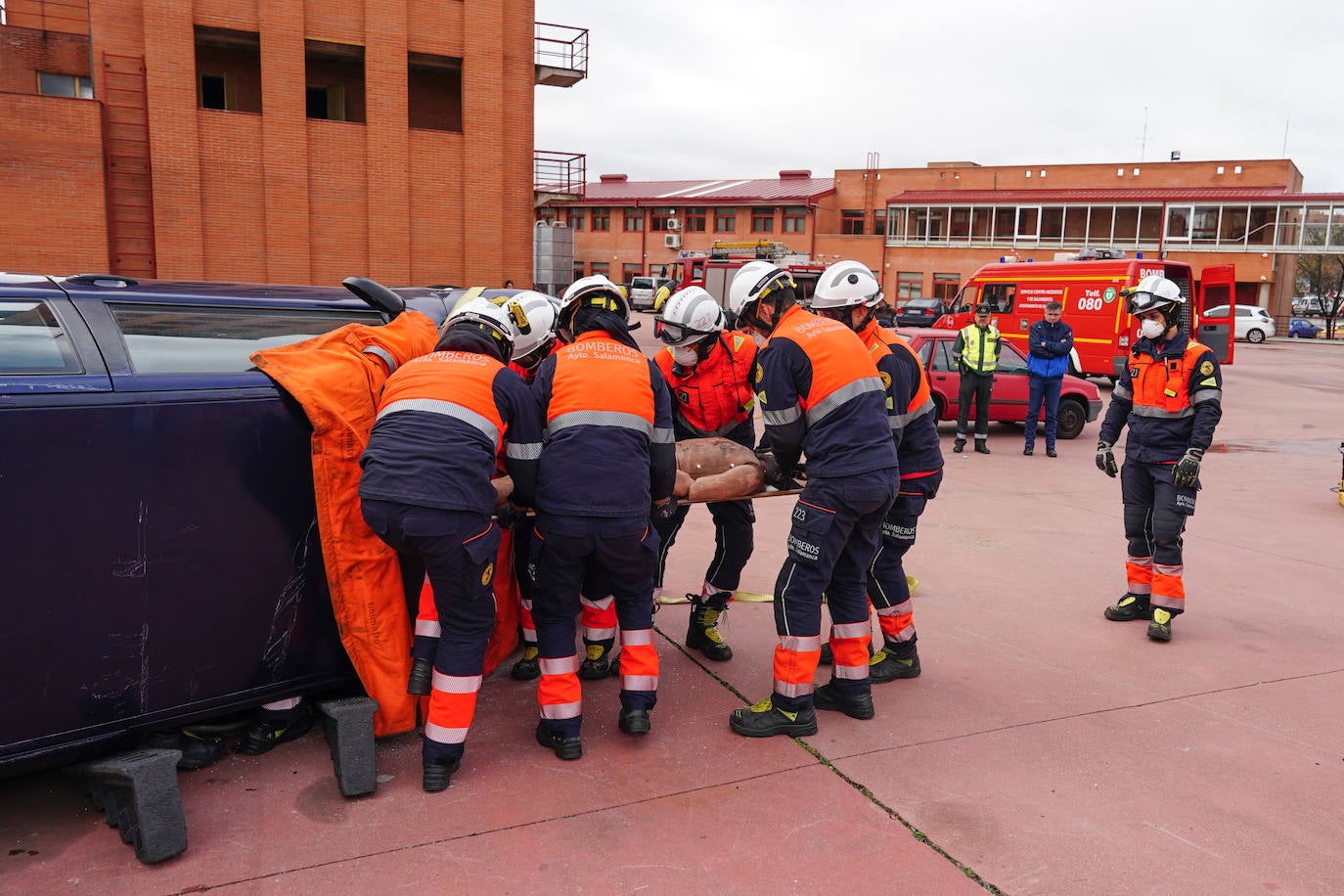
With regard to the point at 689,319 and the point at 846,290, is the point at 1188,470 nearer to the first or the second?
the point at 846,290

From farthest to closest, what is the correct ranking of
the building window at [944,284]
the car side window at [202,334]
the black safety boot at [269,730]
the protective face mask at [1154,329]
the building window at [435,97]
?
1. the building window at [944,284]
2. the building window at [435,97]
3. the protective face mask at [1154,329]
4. the black safety boot at [269,730]
5. the car side window at [202,334]

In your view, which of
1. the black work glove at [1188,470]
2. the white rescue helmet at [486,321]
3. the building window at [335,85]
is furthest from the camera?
the building window at [335,85]

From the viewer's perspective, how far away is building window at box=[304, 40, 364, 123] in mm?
20875

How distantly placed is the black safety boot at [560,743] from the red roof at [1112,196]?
147 ft

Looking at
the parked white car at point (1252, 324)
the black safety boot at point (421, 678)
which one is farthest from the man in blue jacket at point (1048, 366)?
the parked white car at point (1252, 324)

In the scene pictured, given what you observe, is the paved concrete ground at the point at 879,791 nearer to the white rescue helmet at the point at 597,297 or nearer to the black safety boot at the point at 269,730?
the black safety boot at the point at 269,730

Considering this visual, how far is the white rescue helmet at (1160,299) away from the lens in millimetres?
5621

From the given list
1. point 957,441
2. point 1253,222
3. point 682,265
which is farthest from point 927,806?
point 1253,222

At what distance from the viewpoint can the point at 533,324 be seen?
182 inches

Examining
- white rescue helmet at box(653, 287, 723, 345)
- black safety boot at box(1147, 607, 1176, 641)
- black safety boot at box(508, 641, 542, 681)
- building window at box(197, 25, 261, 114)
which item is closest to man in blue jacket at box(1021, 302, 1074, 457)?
black safety boot at box(1147, 607, 1176, 641)

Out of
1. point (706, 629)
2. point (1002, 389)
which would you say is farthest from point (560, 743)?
point (1002, 389)

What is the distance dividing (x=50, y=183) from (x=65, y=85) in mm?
4171

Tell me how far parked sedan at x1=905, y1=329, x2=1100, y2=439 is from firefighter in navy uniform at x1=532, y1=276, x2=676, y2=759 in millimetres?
9796

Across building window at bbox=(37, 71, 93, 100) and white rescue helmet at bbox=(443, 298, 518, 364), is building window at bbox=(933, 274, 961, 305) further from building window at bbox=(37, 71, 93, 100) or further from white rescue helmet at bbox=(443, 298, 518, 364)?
white rescue helmet at bbox=(443, 298, 518, 364)
